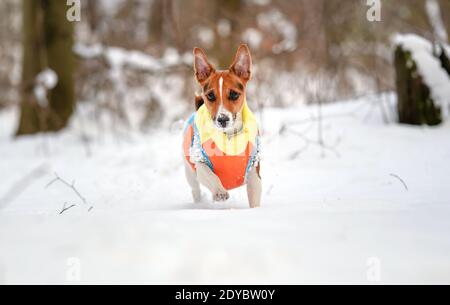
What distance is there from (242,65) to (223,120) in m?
0.46

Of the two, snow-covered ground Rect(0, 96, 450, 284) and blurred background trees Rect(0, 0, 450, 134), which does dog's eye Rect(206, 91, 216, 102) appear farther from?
blurred background trees Rect(0, 0, 450, 134)

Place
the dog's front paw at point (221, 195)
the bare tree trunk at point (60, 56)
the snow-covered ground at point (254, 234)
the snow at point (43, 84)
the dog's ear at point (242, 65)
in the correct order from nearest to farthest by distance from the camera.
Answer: the snow-covered ground at point (254, 234) < the dog's ear at point (242, 65) < the dog's front paw at point (221, 195) < the snow at point (43, 84) < the bare tree trunk at point (60, 56)

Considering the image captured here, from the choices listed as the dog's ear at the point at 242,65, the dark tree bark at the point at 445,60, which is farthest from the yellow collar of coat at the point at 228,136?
the dark tree bark at the point at 445,60

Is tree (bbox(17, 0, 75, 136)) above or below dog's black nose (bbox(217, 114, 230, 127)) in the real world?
above

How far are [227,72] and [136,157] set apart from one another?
3.87 metres

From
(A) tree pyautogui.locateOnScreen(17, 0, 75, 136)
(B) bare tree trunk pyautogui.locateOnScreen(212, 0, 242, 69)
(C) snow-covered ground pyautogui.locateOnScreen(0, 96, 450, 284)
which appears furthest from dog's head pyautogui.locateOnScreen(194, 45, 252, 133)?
(A) tree pyautogui.locateOnScreen(17, 0, 75, 136)

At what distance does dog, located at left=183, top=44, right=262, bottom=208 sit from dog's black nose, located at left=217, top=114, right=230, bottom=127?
50 millimetres

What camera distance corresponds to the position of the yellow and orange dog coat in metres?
3.19

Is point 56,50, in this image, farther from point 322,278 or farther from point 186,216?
point 322,278

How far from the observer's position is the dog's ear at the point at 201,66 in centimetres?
319

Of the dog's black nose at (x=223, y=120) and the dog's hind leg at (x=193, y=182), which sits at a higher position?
the dog's black nose at (x=223, y=120)

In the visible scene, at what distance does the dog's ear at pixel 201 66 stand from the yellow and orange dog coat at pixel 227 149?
219 mm

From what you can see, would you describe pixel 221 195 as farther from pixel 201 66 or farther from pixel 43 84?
pixel 43 84

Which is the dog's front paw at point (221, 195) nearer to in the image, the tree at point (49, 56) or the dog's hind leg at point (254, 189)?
the dog's hind leg at point (254, 189)
